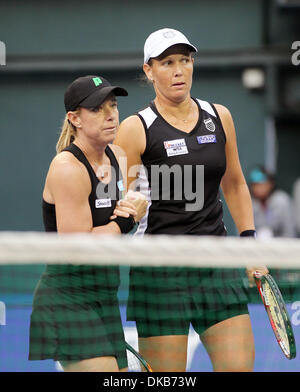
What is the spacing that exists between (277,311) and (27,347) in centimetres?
212

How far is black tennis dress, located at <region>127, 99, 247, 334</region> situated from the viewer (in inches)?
145

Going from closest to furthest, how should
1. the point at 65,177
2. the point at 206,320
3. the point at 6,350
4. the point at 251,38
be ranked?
the point at 65,177
the point at 206,320
the point at 6,350
the point at 251,38

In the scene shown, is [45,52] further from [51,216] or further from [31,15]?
[51,216]

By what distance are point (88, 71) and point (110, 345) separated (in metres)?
6.82

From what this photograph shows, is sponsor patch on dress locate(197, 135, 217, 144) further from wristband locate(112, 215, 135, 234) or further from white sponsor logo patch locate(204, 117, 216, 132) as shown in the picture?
wristband locate(112, 215, 135, 234)

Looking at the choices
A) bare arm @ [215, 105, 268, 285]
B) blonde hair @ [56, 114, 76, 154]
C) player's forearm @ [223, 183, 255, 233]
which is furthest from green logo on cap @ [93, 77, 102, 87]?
player's forearm @ [223, 183, 255, 233]

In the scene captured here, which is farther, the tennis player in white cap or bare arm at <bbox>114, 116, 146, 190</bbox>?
bare arm at <bbox>114, 116, 146, 190</bbox>

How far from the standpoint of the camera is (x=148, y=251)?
292 cm

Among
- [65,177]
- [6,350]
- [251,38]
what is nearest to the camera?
[65,177]

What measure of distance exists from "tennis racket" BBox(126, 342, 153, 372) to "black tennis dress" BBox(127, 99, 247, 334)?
0.50 ft

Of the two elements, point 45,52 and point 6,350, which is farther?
point 45,52

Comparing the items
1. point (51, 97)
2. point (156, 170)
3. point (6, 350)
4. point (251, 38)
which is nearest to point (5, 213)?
point (51, 97)

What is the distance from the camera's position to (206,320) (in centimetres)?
376
